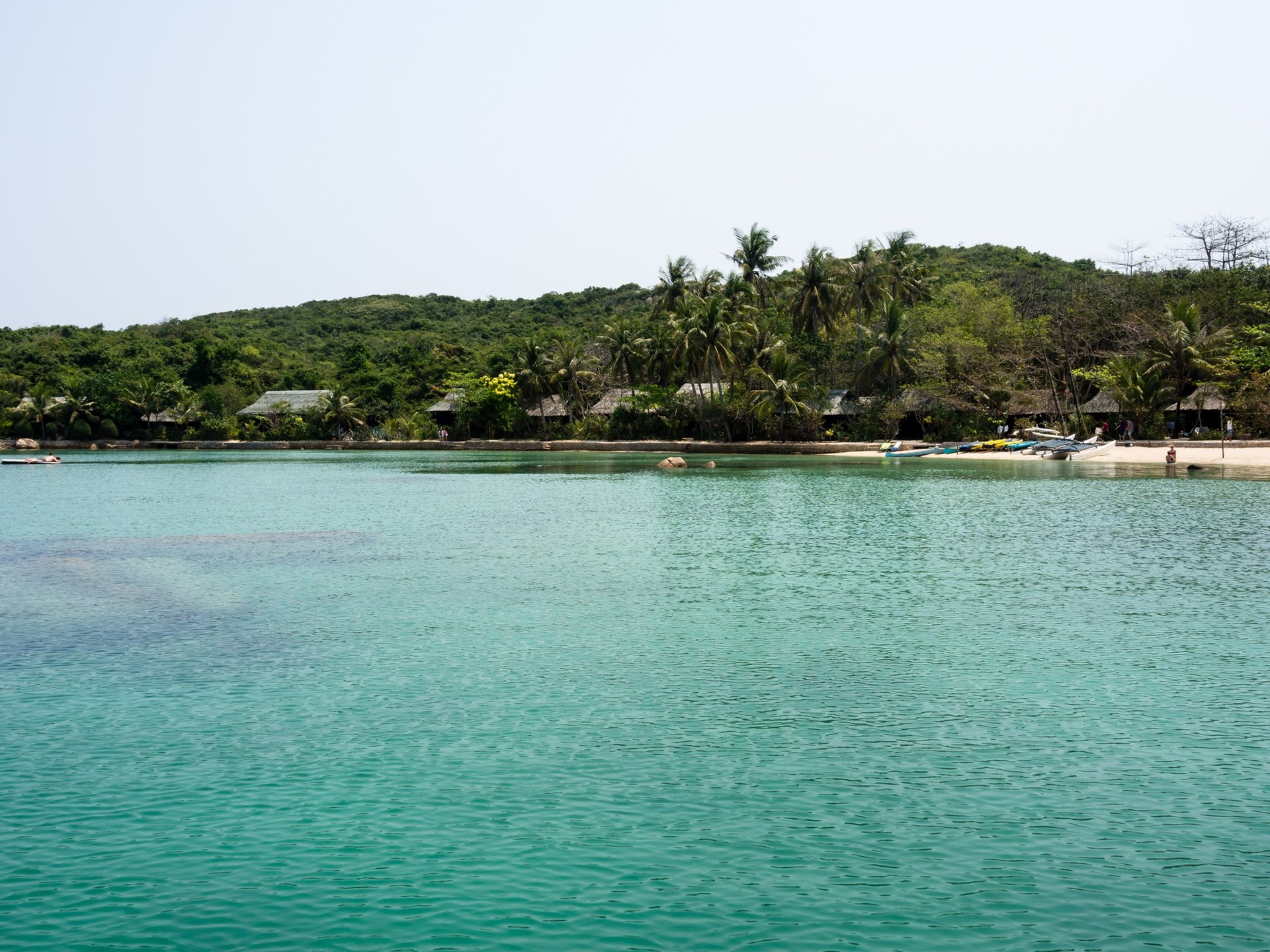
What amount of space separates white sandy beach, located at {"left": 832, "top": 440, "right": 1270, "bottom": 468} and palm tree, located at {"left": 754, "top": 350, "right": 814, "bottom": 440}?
6.39m

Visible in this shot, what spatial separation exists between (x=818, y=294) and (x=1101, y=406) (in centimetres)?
1643

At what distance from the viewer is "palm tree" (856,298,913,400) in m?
55.2

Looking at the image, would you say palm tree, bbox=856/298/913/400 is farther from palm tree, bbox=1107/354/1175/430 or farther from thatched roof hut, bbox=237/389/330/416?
thatched roof hut, bbox=237/389/330/416

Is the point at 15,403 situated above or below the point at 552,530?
above

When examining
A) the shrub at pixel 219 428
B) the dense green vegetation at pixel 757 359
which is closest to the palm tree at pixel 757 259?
the dense green vegetation at pixel 757 359

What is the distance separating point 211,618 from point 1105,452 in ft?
136

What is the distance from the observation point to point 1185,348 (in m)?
49.2

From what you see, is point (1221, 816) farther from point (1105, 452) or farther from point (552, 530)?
point (1105, 452)

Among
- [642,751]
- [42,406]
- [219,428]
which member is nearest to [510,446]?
[219,428]

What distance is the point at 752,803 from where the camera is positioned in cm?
668

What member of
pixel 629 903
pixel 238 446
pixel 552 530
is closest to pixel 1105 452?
pixel 552 530

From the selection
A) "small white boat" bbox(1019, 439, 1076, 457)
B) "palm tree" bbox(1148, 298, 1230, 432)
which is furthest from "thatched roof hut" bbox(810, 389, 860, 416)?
"palm tree" bbox(1148, 298, 1230, 432)

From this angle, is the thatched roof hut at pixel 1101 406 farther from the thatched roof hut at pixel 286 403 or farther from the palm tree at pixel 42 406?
the palm tree at pixel 42 406

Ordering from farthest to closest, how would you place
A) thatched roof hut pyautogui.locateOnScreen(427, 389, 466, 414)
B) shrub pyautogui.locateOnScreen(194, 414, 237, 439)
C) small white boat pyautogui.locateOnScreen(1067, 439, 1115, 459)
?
shrub pyautogui.locateOnScreen(194, 414, 237, 439) < thatched roof hut pyautogui.locateOnScreen(427, 389, 466, 414) < small white boat pyautogui.locateOnScreen(1067, 439, 1115, 459)
